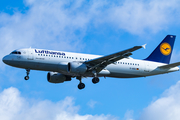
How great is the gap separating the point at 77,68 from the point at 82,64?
953 millimetres

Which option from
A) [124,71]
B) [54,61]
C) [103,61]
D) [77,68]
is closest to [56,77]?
[54,61]

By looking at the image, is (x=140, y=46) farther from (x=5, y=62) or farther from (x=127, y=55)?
(x=5, y=62)

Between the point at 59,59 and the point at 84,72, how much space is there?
3.68 m

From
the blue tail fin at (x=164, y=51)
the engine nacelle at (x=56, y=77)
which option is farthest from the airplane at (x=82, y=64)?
the blue tail fin at (x=164, y=51)

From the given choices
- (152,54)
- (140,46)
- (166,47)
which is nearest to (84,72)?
(140,46)

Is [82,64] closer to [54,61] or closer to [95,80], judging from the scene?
[95,80]

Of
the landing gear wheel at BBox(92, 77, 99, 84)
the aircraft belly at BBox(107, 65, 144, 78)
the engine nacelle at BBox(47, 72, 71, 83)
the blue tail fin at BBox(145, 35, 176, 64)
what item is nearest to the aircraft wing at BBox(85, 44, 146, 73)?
the landing gear wheel at BBox(92, 77, 99, 84)

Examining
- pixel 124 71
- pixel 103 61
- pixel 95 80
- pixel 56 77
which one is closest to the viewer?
pixel 103 61

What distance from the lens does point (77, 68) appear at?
39.2 m

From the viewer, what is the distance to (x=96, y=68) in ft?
134

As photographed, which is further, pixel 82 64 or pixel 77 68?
pixel 82 64

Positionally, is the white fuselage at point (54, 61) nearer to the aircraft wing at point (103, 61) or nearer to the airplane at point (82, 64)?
the airplane at point (82, 64)

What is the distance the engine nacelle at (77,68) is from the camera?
39062mm

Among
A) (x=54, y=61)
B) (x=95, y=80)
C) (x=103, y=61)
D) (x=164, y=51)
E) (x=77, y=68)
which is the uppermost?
(x=164, y=51)
